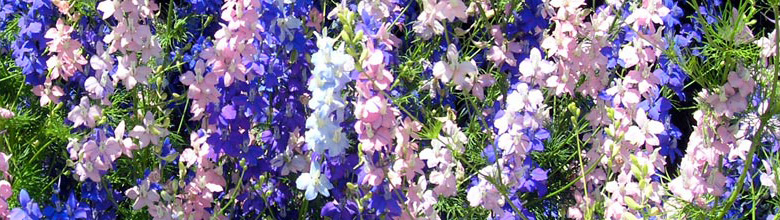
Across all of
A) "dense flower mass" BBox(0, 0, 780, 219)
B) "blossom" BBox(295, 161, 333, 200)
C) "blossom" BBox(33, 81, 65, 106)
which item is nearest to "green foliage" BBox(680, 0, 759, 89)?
"dense flower mass" BBox(0, 0, 780, 219)

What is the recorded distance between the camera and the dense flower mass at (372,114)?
83.0 inches

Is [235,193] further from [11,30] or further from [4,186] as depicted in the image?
[11,30]

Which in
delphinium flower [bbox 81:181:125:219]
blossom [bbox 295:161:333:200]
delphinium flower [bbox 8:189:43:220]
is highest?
blossom [bbox 295:161:333:200]

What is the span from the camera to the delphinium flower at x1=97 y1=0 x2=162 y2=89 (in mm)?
2271

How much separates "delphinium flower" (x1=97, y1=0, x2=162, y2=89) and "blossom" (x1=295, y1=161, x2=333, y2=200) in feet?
1.41

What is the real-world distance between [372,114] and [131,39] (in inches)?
23.6

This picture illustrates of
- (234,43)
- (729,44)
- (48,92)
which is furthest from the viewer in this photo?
(48,92)

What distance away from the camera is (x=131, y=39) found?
2.29 m

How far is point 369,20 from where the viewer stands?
2.15m

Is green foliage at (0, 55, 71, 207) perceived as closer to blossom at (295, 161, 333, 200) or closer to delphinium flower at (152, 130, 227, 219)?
delphinium flower at (152, 130, 227, 219)

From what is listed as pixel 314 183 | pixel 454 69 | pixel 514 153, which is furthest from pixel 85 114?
pixel 514 153

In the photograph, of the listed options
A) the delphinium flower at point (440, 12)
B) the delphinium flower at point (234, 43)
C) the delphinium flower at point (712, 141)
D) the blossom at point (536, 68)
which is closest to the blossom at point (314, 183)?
the delphinium flower at point (234, 43)

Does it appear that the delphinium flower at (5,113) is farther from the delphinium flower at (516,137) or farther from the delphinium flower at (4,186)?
the delphinium flower at (516,137)

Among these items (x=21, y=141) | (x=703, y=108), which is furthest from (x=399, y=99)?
(x=21, y=141)
